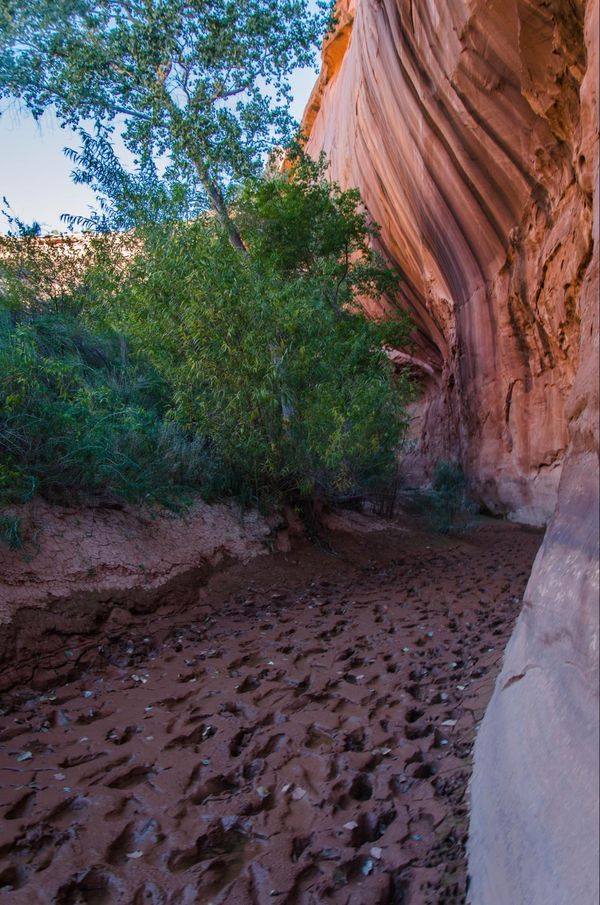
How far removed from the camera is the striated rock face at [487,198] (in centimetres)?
682

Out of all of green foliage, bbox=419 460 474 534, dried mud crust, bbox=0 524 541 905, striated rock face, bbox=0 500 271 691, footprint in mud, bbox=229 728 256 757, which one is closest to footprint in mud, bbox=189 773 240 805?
dried mud crust, bbox=0 524 541 905

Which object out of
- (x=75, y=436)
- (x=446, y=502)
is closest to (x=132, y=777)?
(x=75, y=436)

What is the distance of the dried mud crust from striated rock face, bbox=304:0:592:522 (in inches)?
132

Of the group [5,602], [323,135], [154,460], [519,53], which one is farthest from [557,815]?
[323,135]

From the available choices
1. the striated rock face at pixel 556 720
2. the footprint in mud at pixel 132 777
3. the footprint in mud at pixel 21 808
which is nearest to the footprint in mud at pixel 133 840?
the footprint in mud at pixel 132 777

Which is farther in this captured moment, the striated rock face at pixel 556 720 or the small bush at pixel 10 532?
the small bush at pixel 10 532

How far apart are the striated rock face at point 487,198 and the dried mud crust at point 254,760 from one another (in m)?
3.36

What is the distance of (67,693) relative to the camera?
12.5ft

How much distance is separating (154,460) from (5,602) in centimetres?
237

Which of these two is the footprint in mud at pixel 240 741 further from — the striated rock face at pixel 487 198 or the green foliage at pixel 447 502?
the green foliage at pixel 447 502

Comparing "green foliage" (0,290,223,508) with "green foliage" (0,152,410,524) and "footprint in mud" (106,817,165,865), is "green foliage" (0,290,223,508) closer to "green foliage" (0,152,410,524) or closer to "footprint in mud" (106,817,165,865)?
"green foliage" (0,152,410,524)

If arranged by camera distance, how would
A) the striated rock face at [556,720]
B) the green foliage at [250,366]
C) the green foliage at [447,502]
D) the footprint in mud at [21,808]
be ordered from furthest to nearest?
the green foliage at [447,502], the green foliage at [250,366], the footprint in mud at [21,808], the striated rock face at [556,720]

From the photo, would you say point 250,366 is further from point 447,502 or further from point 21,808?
point 447,502

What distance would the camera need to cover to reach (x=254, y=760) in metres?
2.95
